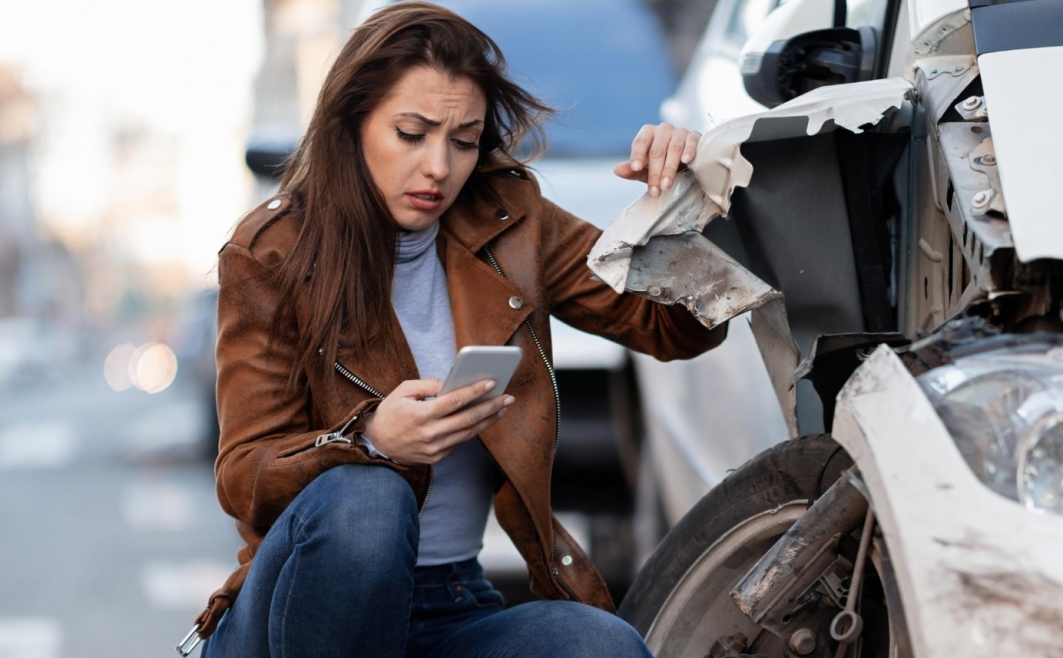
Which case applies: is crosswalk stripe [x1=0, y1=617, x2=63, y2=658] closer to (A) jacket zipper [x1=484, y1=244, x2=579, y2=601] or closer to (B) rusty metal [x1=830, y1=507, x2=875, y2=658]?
(A) jacket zipper [x1=484, y1=244, x2=579, y2=601]

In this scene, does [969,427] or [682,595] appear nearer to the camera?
[969,427]

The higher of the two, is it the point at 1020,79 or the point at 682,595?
the point at 1020,79

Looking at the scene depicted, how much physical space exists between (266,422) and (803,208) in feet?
3.13

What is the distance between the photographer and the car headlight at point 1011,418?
1.23 metres

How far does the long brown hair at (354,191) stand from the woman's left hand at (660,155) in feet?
1.14

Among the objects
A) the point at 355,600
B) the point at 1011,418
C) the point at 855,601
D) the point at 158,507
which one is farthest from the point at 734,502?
the point at 158,507

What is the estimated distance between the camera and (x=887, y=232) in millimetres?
2004

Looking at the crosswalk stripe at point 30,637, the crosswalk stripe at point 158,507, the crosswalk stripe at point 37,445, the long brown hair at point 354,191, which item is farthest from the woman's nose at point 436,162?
the crosswalk stripe at point 37,445

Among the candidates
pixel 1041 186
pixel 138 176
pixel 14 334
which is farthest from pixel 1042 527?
pixel 138 176

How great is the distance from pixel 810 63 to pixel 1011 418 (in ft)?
3.86

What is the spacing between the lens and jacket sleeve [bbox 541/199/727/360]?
7.45 ft

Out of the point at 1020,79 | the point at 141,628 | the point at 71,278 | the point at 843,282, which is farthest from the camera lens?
the point at 71,278

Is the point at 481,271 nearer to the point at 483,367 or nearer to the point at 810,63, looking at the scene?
the point at 483,367

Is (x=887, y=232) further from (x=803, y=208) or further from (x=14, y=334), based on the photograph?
(x=14, y=334)
